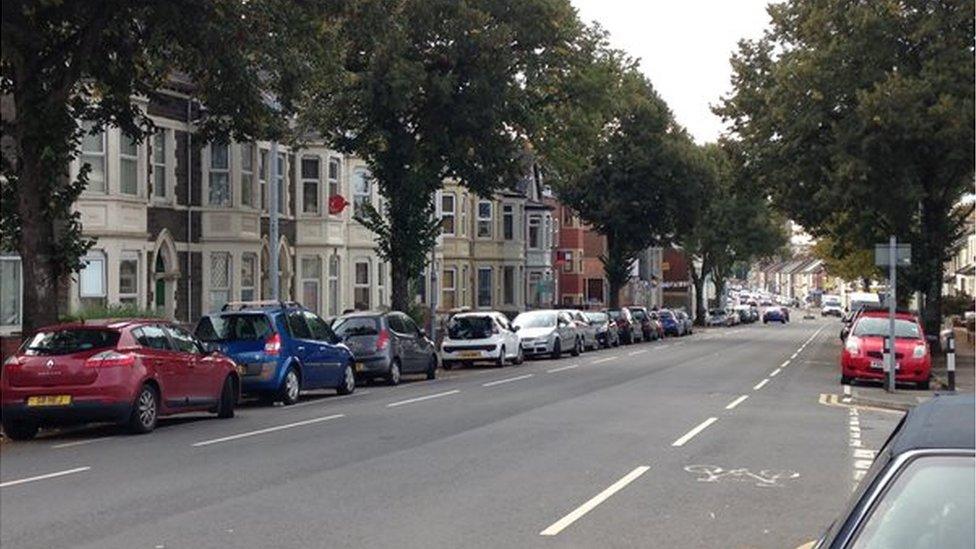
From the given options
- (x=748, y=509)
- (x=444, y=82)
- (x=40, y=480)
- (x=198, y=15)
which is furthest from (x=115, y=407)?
(x=444, y=82)

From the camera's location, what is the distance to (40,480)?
42.3ft

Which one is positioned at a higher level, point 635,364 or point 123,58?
point 123,58

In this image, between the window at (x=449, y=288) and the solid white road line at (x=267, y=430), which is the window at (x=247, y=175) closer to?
the solid white road line at (x=267, y=430)

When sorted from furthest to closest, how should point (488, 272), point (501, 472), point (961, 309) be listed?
point (488, 272)
point (961, 309)
point (501, 472)

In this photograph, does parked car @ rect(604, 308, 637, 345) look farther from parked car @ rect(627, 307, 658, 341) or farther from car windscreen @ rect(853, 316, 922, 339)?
car windscreen @ rect(853, 316, 922, 339)

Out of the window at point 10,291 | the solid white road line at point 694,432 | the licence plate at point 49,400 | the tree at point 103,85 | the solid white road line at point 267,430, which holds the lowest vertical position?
the solid white road line at point 694,432

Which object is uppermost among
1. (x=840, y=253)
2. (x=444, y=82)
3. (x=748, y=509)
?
(x=444, y=82)

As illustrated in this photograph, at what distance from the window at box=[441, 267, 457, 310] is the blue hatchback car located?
3544 cm

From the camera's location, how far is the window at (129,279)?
32841 millimetres

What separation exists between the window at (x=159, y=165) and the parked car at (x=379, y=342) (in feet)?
27.4

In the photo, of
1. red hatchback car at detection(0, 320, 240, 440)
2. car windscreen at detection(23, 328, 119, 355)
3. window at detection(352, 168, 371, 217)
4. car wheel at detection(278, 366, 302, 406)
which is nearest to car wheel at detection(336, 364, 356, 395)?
car wheel at detection(278, 366, 302, 406)

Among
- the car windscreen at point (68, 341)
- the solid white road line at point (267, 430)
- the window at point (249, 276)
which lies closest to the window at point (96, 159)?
the window at point (249, 276)

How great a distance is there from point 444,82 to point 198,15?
1583 centimetres

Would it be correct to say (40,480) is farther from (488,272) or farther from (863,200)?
(488,272)
